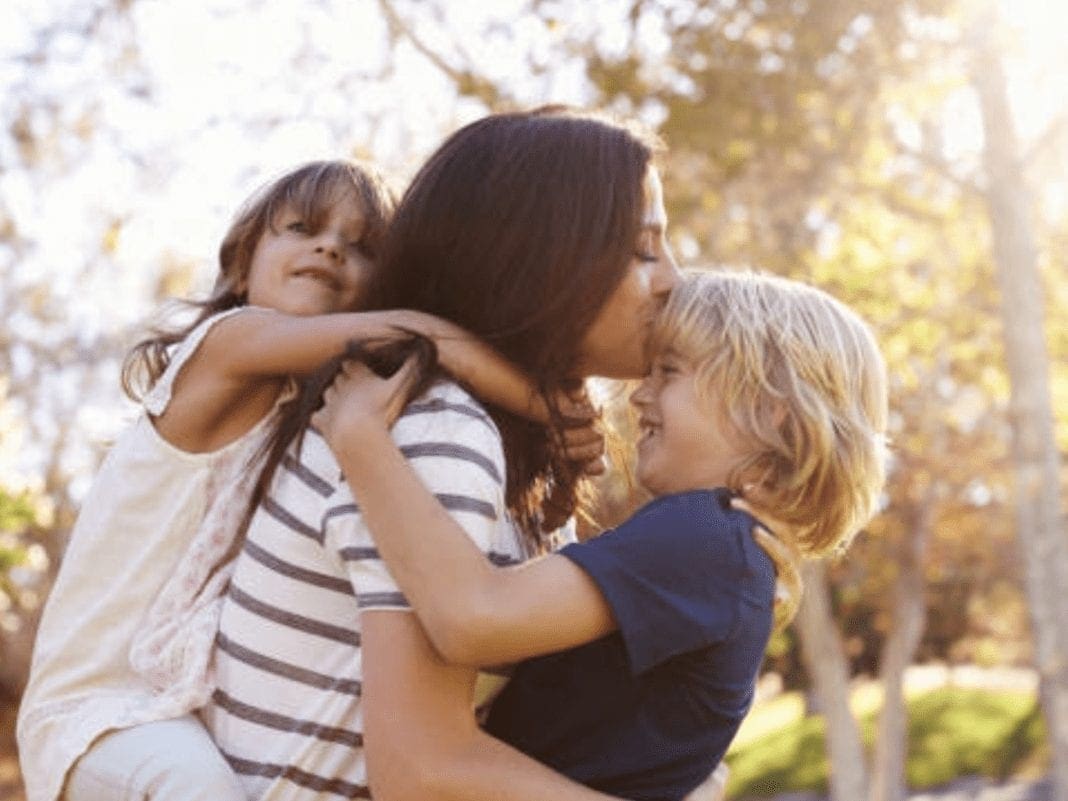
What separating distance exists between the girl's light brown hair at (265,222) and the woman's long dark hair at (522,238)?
1.73 feet

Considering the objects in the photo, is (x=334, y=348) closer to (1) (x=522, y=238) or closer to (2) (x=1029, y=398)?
(1) (x=522, y=238)

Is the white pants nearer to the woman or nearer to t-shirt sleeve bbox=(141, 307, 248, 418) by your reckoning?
the woman

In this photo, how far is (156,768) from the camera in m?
2.35

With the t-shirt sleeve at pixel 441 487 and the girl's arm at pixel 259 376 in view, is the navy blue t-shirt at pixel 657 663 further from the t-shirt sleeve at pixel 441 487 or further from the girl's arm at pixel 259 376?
the girl's arm at pixel 259 376

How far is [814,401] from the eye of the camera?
7.78 feet

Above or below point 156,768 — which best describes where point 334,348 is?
above

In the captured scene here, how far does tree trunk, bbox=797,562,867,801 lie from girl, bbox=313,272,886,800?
29.4 feet

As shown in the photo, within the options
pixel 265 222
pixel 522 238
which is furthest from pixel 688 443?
pixel 265 222

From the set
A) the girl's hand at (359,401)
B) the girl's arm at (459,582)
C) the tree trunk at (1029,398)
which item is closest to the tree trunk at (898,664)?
the tree trunk at (1029,398)

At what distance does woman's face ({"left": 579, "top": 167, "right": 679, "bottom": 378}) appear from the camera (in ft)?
7.71

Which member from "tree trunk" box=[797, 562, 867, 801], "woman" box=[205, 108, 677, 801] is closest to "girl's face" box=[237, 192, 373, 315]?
"woman" box=[205, 108, 677, 801]

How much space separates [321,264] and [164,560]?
2.09ft

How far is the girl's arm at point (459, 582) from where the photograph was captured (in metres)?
2.01

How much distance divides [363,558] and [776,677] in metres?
21.5
